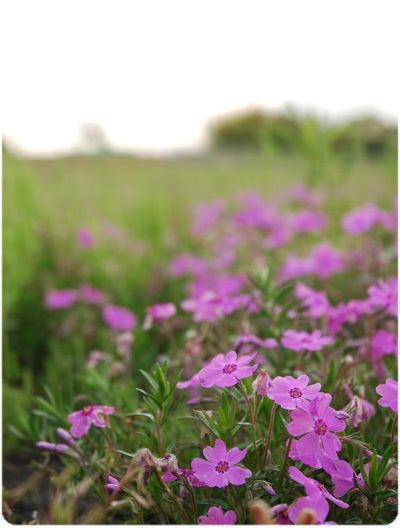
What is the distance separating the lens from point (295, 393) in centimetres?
100

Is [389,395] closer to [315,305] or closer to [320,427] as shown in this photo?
[320,427]

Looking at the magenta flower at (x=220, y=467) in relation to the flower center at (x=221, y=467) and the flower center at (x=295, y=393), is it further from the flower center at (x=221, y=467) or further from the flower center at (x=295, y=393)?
the flower center at (x=295, y=393)

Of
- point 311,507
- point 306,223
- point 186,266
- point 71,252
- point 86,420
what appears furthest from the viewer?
point 71,252

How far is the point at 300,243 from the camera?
272 centimetres

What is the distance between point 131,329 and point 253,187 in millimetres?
2410

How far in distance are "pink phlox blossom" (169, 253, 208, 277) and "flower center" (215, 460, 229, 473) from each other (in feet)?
4.96

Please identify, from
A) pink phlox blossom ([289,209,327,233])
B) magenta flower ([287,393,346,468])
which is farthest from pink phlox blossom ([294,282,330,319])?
pink phlox blossom ([289,209,327,233])

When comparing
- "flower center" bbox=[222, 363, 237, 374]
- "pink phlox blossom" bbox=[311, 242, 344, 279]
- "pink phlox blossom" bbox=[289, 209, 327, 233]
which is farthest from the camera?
"pink phlox blossom" bbox=[289, 209, 327, 233]

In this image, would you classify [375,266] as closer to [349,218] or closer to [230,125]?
[349,218]

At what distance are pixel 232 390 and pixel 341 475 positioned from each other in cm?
25

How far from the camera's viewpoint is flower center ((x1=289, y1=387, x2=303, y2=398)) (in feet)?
3.28

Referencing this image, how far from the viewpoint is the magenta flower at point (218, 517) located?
3.23 feet

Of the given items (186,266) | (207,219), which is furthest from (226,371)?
(207,219)

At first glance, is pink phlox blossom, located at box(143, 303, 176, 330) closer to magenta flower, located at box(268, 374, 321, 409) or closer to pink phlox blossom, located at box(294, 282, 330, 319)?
pink phlox blossom, located at box(294, 282, 330, 319)
